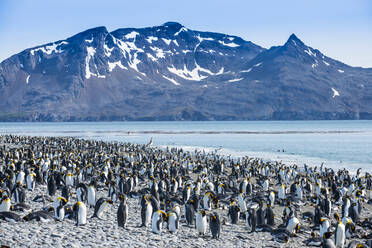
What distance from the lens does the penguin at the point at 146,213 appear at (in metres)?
11.9

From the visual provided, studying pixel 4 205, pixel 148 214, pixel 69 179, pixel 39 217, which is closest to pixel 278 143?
pixel 69 179

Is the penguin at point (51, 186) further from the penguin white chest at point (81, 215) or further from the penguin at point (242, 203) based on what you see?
the penguin at point (242, 203)

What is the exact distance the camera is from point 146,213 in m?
12.0

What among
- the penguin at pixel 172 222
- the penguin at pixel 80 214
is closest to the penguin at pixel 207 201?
the penguin at pixel 172 222

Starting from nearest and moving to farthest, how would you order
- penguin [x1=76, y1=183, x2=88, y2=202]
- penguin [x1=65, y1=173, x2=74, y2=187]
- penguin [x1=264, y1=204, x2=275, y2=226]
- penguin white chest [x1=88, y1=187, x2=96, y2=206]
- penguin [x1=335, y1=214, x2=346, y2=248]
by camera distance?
penguin [x1=335, y1=214, x2=346, y2=248], penguin [x1=264, y1=204, x2=275, y2=226], penguin white chest [x1=88, y1=187, x2=96, y2=206], penguin [x1=76, y1=183, x2=88, y2=202], penguin [x1=65, y1=173, x2=74, y2=187]

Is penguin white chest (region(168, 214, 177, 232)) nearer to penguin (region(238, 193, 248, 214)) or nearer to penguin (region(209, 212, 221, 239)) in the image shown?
penguin (region(209, 212, 221, 239))

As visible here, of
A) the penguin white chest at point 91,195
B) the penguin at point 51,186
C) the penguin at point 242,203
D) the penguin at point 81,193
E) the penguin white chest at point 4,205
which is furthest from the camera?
the penguin at point 51,186

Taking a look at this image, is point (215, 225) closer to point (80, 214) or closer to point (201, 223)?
point (201, 223)

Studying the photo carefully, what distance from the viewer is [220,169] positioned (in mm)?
27578

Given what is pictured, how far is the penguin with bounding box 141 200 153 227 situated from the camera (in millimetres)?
11938

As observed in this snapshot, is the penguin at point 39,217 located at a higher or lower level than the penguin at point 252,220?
higher

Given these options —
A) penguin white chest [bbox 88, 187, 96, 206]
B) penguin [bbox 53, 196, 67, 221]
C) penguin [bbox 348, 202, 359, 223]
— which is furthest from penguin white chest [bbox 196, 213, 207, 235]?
penguin [bbox 348, 202, 359, 223]

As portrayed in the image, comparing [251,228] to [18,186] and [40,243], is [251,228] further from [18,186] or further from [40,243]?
[18,186]

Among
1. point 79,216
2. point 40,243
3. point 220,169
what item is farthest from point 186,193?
point 220,169
